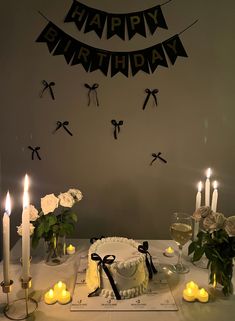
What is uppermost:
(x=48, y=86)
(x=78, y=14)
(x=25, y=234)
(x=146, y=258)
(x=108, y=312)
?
(x=78, y=14)

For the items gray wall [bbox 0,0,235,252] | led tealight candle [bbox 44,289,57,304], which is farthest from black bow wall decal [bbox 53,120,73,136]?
led tealight candle [bbox 44,289,57,304]

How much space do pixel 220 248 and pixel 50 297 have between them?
0.61 metres

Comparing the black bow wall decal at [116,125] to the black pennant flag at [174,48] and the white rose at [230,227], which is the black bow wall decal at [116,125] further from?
the white rose at [230,227]

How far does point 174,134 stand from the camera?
5.50 feet

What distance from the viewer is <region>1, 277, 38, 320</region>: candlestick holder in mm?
901

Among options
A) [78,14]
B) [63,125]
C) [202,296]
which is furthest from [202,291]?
[78,14]

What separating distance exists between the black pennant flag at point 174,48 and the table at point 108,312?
1040 millimetres

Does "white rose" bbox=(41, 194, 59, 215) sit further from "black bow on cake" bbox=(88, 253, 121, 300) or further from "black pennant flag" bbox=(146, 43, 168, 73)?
"black pennant flag" bbox=(146, 43, 168, 73)

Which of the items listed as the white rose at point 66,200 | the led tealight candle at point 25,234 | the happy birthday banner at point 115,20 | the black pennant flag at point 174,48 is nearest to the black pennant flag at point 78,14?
the happy birthday banner at point 115,20

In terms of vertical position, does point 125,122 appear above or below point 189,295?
above

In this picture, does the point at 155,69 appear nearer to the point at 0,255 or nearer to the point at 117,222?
the point at 117,222

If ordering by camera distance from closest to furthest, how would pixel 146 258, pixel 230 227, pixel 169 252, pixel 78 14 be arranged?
pixel 230 227 → pixel 146 258 → pixel 169 252 → pixel 78 14

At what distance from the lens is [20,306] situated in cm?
97

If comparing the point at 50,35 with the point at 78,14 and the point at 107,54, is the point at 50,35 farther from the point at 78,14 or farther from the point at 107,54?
the point at 107,54
